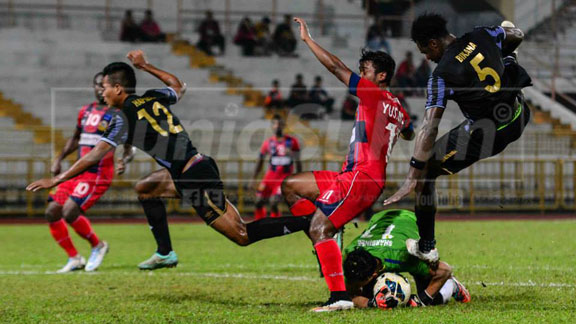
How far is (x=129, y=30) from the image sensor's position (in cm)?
2789

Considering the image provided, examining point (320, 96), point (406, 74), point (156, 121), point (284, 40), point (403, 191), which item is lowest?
point (403, 191)

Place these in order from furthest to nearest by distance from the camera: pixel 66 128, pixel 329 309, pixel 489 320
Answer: pixel 66 128 < pixel 329 309 < pixel 489 320

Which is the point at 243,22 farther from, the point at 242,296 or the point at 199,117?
the point at 242,296

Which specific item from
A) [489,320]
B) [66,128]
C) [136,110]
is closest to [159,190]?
[136,110]

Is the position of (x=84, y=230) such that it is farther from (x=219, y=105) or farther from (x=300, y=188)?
(x=219, y=105)

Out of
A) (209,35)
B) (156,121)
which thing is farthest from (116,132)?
(209,35)

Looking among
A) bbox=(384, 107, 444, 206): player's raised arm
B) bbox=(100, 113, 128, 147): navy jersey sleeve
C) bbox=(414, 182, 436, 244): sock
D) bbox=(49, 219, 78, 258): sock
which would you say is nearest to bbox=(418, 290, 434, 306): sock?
bbox=(414, 182, 436, 244): sock

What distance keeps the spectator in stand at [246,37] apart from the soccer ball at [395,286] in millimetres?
22459

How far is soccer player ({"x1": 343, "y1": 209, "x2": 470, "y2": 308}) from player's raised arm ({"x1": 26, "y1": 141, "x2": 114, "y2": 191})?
2545 millimetres

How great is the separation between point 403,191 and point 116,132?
3.00 meters

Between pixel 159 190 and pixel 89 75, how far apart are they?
19.6m

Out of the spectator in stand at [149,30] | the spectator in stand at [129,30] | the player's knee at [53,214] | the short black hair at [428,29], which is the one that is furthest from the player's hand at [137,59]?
the spectator in stand at [149,30]

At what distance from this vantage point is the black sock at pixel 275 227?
7.43 metres

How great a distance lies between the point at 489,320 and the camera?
6047 millimetres
